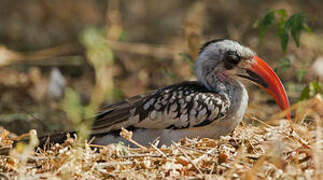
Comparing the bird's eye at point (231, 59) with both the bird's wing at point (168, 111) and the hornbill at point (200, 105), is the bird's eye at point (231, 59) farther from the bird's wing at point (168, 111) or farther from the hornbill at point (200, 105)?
the bird's wing at point (168, 111)

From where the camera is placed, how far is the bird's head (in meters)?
5.09

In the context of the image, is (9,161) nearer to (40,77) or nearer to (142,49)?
(40,77)

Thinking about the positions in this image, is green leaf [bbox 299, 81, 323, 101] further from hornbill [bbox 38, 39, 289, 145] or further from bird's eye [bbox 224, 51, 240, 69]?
bird's eye [bbox 224, 51, 240, 69]

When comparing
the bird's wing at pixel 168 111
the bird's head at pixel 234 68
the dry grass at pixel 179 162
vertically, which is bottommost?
the dry grass at pixel 179 162

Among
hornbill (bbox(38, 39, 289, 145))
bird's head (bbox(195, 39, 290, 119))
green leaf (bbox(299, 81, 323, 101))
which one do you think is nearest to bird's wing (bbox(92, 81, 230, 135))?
hornbill (bbox(38, 39, 289, 145))

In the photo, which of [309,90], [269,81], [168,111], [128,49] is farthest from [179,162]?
[128,49]

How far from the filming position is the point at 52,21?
10922 mm

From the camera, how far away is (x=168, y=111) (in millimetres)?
4961

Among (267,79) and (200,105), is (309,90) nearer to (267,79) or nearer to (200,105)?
(267,79)

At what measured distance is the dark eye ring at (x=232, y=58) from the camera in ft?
17.1

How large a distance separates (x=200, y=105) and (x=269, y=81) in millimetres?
724

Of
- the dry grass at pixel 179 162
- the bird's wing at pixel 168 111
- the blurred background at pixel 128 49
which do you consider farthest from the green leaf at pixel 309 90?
the dry grass at pixel 179 162

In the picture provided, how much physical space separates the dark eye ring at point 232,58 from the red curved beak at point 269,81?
15 centimetres

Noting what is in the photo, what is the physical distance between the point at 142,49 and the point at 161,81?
1454 mm
